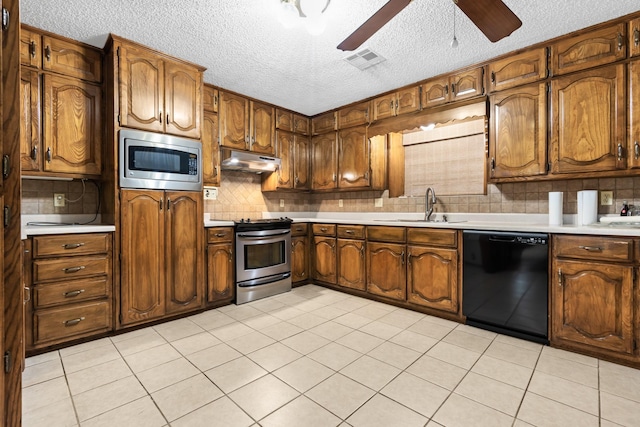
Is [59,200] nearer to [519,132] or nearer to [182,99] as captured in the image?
[182,99]

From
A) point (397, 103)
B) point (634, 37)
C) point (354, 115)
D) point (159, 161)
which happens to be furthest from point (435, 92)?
point (159, 161)

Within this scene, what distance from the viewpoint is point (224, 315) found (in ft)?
9.83

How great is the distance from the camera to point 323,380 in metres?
1.86

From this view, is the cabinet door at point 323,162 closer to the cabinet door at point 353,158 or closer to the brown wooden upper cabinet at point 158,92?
the cabinet door at point 353,158

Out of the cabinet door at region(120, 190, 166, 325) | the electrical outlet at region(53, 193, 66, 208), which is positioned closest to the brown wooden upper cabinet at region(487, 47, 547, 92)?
the cabinet door at region(120, 190, 166, 325)

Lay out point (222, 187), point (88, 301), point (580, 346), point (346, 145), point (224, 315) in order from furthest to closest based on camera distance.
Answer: point (346, 145) → point (222, 187) → point (224, 315) → point (88, 301) → point (580, 346)

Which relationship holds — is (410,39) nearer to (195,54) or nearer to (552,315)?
Answer: (195,54)

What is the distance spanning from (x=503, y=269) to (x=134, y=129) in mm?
3262

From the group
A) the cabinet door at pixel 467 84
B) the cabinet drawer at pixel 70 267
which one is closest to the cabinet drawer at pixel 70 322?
the cabinet drawer at pixel 70 267

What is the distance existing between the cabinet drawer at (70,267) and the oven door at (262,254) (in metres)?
1.21

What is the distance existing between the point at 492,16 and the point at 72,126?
3.08m

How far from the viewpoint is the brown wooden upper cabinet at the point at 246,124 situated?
355 centimetres

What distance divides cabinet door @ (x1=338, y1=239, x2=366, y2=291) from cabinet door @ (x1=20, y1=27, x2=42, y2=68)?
124 inches

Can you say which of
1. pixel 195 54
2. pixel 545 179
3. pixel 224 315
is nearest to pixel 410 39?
pixel 545 179
